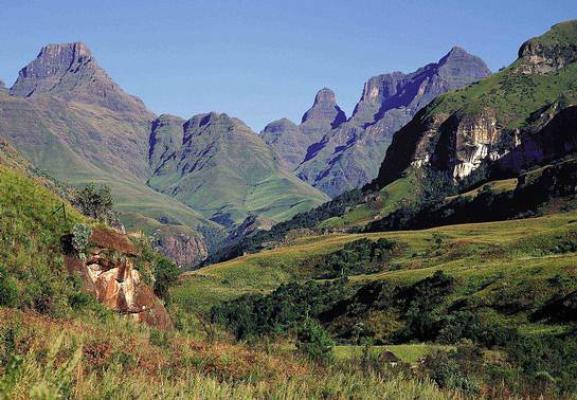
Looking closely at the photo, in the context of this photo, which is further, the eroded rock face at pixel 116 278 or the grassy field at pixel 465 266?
the grassy field at pixel 465 266

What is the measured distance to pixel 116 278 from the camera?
34281 mm

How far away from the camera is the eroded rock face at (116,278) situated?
32594 millimetres

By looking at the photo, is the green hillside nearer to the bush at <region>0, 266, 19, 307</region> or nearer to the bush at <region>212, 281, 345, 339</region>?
the bush at <region>0, 266, 19, 307</region>

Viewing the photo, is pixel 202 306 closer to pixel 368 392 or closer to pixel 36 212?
pixel 36 212

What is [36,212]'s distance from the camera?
34.3m

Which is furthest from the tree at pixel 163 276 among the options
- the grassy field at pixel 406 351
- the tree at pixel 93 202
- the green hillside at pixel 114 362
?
the tree at pixel 93 202

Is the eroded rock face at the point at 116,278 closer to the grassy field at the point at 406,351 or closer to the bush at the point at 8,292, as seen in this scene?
the bush at the point at 8,292

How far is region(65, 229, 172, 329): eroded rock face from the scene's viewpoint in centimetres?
3259

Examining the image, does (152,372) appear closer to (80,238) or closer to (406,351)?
(80,238)

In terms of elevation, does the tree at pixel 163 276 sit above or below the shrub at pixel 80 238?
below

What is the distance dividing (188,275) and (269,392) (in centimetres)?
13529

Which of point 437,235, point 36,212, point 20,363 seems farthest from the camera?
point 437,235

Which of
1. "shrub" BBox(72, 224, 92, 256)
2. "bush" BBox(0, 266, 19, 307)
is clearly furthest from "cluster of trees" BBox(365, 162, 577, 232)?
"bush" BBox(0, 266, 19, 307)

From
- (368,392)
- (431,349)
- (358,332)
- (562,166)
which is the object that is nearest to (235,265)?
(358,332)
